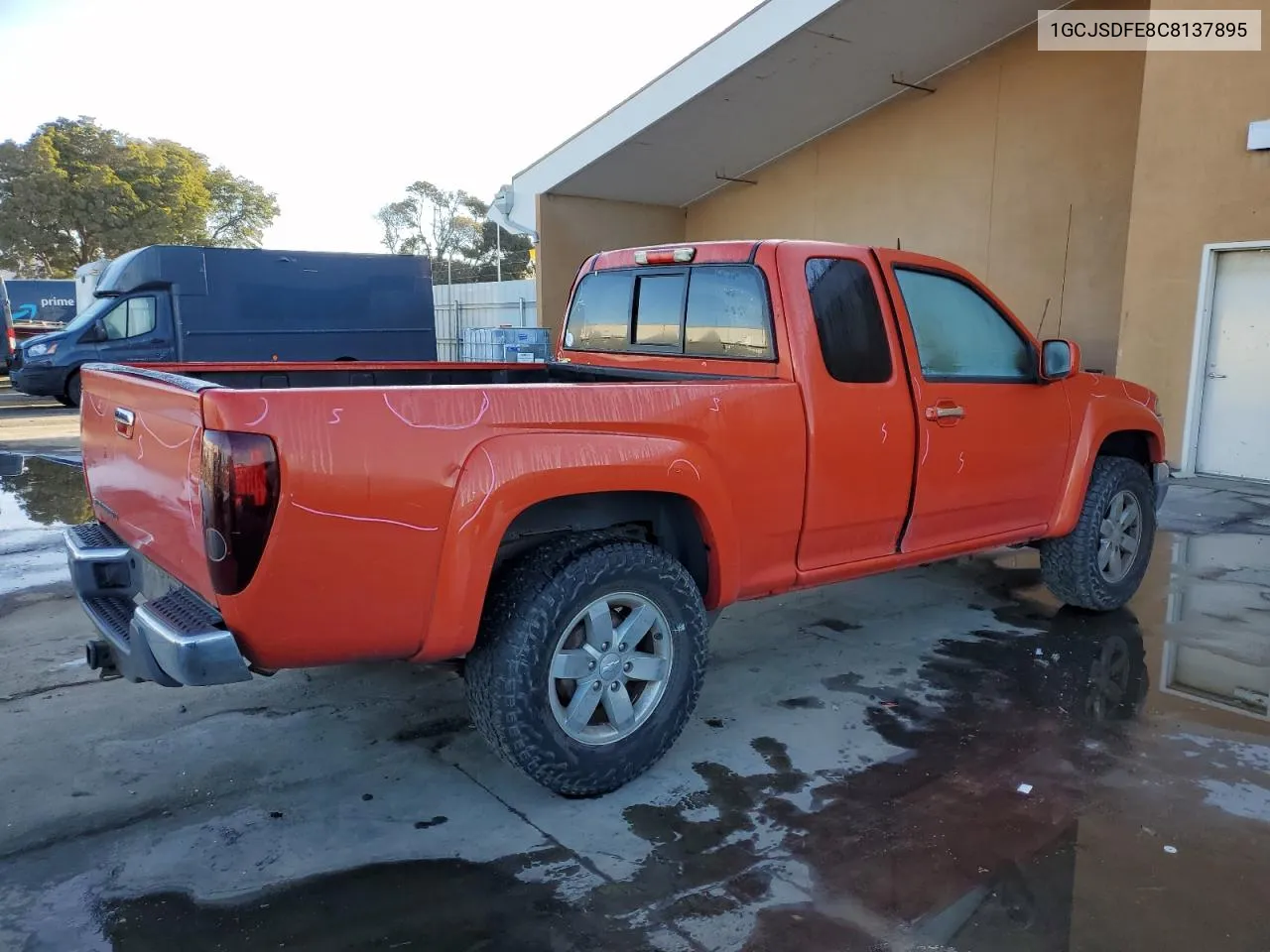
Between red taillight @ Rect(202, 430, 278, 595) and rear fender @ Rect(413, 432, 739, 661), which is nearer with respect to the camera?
red taillight @ Rect(202, 430, 278, 595)

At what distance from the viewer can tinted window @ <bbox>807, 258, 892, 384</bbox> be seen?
155 inches

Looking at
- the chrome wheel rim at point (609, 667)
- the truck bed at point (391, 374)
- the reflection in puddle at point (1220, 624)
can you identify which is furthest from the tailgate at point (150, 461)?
the reflection in puddle at point (1220, 624)

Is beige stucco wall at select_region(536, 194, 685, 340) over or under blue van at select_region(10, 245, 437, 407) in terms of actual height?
over

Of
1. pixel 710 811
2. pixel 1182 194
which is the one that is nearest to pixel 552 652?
pixel 710 811

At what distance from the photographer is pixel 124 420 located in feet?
10.7

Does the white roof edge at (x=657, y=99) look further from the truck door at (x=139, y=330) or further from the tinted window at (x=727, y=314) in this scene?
the tinted window at (x=727, y=314)

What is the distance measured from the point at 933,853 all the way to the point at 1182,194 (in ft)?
31.2

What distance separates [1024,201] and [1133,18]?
2519 millimetres

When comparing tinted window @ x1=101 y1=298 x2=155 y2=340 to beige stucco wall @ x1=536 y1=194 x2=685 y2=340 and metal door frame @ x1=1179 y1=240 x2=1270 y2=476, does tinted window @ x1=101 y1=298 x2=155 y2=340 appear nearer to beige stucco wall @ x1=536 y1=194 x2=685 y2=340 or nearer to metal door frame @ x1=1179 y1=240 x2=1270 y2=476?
beige stucco wall @ x1=536 y1=194 x2=685 y2=340

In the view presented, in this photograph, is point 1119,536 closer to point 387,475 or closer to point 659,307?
point 659,307

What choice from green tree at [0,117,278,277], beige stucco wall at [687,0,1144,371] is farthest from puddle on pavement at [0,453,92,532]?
green tree at [0,117,278,277]

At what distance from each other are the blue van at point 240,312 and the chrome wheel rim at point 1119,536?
12.8 metres

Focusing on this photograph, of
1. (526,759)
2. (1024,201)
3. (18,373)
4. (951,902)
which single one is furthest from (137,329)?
(951,902)

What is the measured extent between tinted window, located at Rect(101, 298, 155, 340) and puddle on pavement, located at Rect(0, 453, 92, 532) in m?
4.17
